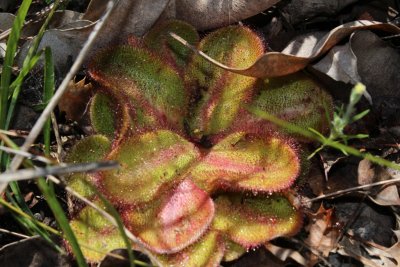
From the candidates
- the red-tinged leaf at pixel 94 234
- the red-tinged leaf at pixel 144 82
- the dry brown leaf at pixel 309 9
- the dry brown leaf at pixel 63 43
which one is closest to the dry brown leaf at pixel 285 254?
the red-tinged leaf at pixel 94 234

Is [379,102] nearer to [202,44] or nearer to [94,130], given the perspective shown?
[202,44]

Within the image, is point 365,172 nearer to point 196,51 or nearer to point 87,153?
point 196,51

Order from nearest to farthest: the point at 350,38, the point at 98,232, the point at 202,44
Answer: the point at 98,232 < the point at 350,38 < the point at 202,44

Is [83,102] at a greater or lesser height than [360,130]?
greater

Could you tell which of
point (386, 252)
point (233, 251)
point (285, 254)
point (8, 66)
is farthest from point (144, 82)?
point (386, 252)

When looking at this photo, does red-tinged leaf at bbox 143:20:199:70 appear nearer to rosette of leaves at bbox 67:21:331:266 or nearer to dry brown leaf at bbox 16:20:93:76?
rosette of leaves at bbox 67:21:331:266

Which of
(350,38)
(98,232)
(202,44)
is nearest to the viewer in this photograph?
(98,232)

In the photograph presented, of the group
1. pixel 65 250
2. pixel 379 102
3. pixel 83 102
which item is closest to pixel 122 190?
pixel 65 250
